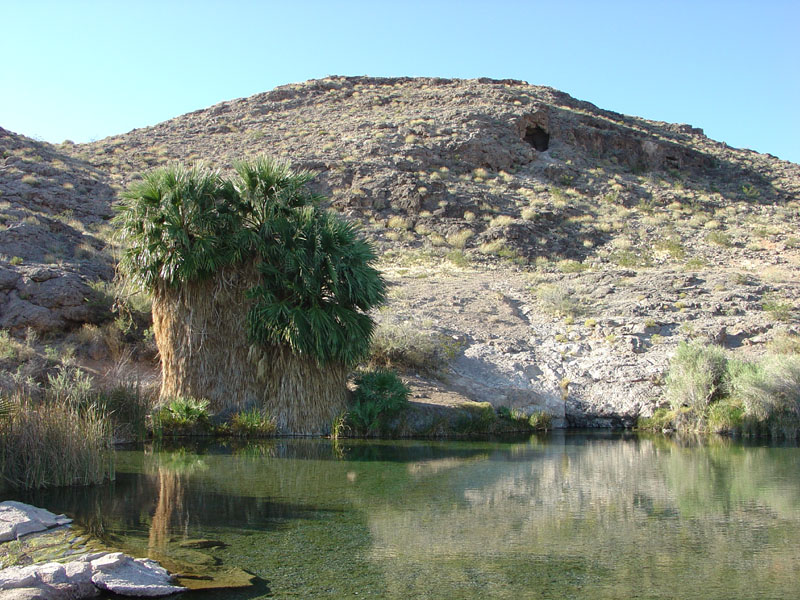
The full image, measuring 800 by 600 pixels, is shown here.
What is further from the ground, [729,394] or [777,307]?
[777,307]

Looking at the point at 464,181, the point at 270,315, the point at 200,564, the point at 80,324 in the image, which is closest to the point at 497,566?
the point at 200,564

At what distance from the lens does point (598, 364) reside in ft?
71.3

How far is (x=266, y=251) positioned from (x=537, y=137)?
126 ft

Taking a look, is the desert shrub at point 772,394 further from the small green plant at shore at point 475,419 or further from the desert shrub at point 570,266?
the desert shrub at point 570,266

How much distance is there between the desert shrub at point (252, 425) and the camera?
645 inches

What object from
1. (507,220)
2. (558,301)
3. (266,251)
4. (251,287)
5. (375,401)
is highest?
(507,220)

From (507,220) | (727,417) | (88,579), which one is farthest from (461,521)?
(507,220)

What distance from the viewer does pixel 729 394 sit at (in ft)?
61.0

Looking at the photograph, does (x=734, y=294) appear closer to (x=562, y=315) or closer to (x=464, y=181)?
(x=562, y=315)

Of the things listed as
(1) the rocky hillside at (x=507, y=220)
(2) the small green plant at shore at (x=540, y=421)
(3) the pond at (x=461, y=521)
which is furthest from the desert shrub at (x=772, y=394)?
A: (2) the small green plant at shore at (x=540, y=421)

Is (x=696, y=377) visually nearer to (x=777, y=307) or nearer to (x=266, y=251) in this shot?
(x=777, y=307)

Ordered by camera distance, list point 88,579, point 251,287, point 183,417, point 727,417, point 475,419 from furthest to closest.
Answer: point 727,417 → point 475,419 → point 251,287 → point 183,417 → point 88,579

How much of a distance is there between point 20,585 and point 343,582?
2.42 metres

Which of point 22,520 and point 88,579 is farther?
point 22,520
